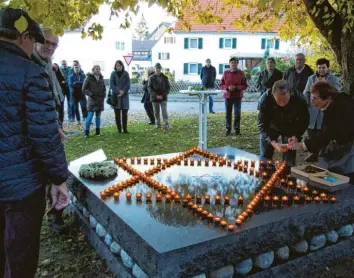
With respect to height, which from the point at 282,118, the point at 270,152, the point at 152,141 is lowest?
the point at 152,141

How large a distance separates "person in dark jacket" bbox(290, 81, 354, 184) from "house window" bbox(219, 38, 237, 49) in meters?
35.6

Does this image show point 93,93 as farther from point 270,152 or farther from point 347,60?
point 347,60

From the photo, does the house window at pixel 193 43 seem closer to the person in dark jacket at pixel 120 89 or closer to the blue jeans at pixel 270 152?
the person in dark jacket at pixel 120 89

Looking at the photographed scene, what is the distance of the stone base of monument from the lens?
280cm

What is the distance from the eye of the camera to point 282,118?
5234 millimetres

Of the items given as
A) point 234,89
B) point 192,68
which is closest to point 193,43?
point 192,68

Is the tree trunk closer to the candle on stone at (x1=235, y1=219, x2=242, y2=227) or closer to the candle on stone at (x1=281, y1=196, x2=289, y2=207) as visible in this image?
the candle on stone at (x1=281, y1=196, x2=289, y2=207)

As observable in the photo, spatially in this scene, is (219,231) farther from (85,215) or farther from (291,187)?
(85,215)

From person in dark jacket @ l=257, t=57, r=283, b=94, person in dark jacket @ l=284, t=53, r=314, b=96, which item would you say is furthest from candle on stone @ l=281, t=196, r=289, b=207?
person in dark jacket @ l=257, t=57, r=283, b=94

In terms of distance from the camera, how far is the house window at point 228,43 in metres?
38.5

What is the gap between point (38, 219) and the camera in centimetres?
257

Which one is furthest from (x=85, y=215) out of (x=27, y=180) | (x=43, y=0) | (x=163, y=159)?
(x=43, y=0)

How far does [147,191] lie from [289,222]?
4.82 ft

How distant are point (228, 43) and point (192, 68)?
445 cm
